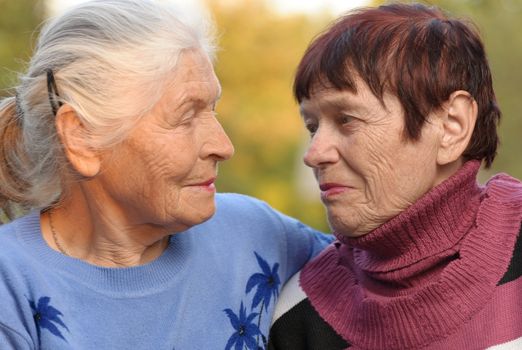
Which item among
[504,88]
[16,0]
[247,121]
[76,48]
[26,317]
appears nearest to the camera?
[26,317]

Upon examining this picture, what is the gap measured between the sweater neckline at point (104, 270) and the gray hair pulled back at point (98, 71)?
139 millimetres

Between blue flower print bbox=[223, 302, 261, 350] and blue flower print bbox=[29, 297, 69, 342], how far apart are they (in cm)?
59

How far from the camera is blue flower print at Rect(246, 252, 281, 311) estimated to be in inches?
121

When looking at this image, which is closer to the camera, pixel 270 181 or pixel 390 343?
pixel 390 343

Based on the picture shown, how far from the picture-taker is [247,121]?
50.4 ft

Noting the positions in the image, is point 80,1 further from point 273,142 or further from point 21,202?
point 273,142

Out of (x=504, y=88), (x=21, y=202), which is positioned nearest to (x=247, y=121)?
(x=504, y=88)

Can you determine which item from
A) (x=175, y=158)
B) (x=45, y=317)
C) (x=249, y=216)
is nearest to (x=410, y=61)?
(x=175, y=158)

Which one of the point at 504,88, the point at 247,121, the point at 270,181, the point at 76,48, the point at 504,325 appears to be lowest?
the point at 270,181

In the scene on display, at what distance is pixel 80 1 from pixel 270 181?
1304 centimetres

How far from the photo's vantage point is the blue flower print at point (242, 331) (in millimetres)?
2938

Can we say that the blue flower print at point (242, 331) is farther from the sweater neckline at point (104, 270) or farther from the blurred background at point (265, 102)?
the blurred background at point (265, 102)

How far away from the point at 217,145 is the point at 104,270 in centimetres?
53

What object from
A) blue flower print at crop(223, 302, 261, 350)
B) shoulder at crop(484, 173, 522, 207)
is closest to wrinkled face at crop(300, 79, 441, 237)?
shoulder at crop(484, 173, 522, 207)
